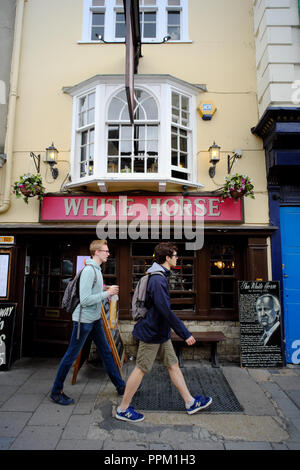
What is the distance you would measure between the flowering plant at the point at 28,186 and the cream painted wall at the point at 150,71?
1.20 feet

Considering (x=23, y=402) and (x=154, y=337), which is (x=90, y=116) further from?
(x=23, y=402)

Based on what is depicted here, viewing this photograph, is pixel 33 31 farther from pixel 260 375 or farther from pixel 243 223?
pixel 260 375

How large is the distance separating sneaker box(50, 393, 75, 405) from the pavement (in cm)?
6

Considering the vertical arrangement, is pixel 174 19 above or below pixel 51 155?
above

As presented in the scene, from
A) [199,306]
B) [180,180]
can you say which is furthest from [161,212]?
[199,306]

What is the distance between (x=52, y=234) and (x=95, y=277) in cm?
229

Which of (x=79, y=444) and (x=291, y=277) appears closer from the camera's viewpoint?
(x=79, y=444)

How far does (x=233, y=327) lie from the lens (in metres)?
5.61

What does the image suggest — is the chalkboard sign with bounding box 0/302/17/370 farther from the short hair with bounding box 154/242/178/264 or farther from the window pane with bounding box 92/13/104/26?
the window pane with bounding box 92/13/104/26

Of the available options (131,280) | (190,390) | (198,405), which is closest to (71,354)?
(198,405)

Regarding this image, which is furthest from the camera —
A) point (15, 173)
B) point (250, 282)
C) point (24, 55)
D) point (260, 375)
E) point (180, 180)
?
point (24, 55)

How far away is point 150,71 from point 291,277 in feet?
17.8

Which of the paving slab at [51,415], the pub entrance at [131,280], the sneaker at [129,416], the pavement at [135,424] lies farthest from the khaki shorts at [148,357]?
the pub entrance at [131,280]

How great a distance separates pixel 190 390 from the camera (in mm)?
4238
